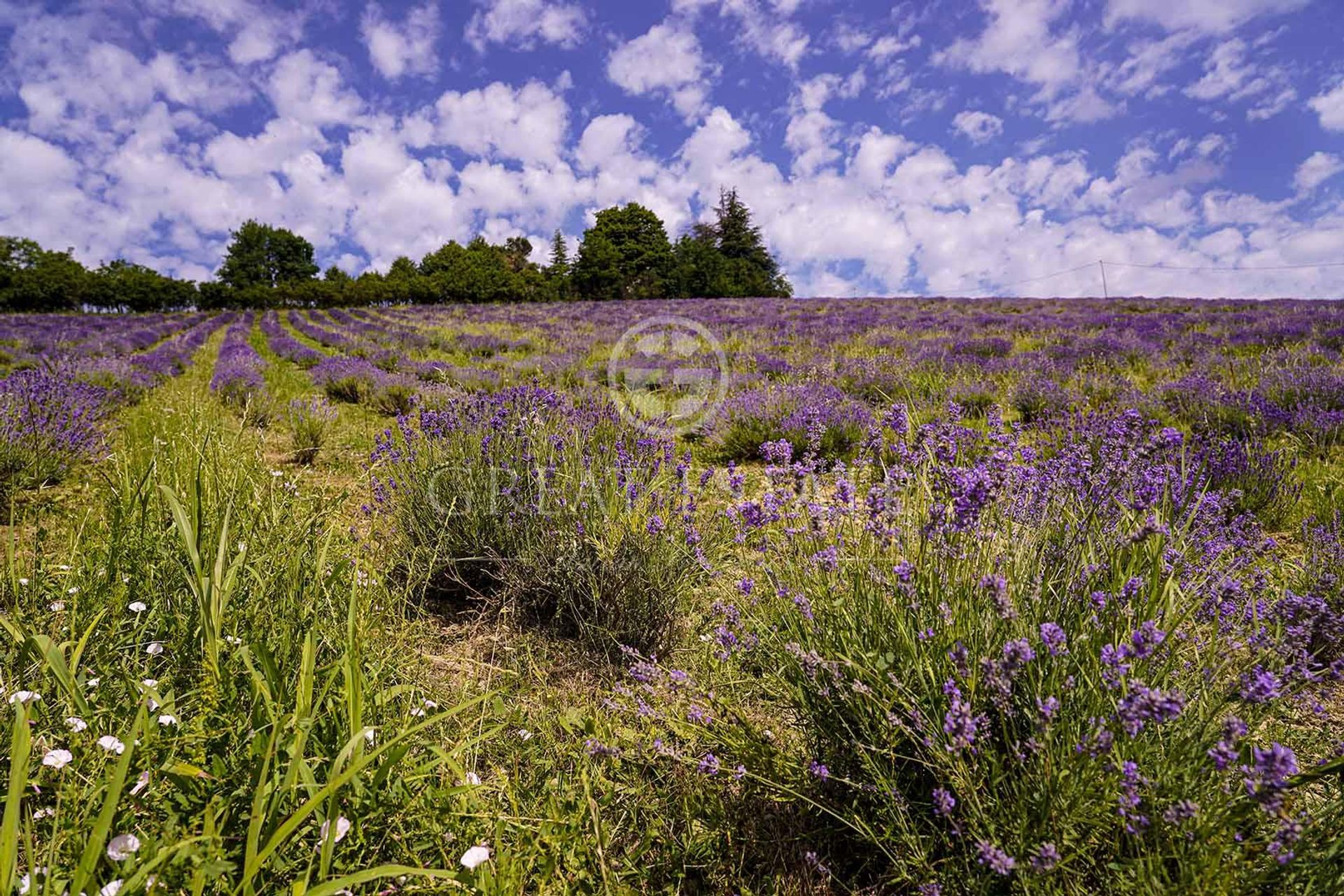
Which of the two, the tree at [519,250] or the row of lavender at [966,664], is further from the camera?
the tree at [519,250]

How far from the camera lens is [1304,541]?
291cm

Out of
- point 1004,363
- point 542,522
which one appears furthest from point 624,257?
point 542,522

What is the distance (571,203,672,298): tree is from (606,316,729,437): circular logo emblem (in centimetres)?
3213

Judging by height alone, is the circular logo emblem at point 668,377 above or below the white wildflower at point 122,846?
above

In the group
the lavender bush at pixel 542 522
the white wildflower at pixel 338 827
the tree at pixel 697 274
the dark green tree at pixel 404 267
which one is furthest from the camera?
the dark green tree at pixel 404 267

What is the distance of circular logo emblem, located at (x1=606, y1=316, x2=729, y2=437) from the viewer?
5195 mm

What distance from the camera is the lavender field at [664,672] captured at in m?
1.11

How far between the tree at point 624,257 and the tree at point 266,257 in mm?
38888

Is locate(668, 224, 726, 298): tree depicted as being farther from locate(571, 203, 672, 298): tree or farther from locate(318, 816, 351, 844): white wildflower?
locate(318, 816, 351, 844): white wildflower

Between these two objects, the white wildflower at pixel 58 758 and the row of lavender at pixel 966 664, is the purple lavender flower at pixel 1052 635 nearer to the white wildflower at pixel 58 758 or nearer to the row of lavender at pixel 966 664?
the row of lavender at pixel 966 664

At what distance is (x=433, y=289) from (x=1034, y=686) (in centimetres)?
4648

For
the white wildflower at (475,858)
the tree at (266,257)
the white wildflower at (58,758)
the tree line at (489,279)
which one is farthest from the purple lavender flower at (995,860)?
the tree at (266,257)

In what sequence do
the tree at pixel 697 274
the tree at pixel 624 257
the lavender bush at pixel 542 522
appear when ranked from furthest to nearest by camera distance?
the tree at pixel 624 257 → the tree at pixel 697 274 → the lavender bush at pixel 542 522

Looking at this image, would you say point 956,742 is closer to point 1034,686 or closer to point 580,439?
point 1034,686
